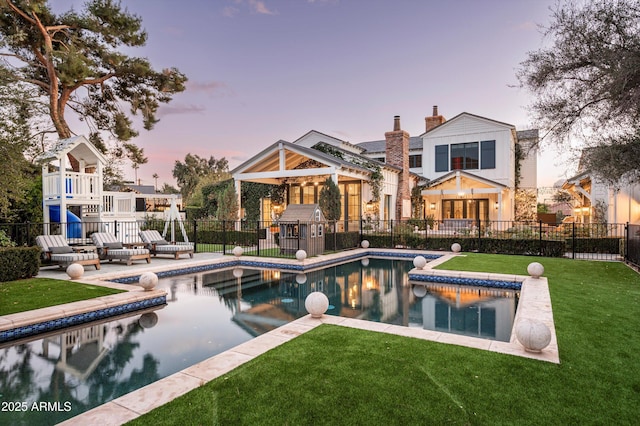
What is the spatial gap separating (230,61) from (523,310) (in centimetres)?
1878

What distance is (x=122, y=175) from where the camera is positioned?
2988 centimetres

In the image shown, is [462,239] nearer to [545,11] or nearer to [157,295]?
[545,11]

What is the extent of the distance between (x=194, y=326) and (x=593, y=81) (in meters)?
9.40

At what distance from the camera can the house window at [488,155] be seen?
80.3 ft

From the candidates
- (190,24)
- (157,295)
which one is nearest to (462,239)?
(157,295)

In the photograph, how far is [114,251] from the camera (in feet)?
38.7

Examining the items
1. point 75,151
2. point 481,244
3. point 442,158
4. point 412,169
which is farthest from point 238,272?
point 412,169

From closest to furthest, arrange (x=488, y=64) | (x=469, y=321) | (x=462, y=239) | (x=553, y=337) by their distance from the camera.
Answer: (x=553, y=337), (x=469, y=321), (x=462, y=239), (x=488, y=64)

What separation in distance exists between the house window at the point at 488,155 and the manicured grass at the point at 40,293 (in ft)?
77.5

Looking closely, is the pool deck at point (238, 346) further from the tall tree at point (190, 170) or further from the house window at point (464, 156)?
the tall tree at point (190, 170)

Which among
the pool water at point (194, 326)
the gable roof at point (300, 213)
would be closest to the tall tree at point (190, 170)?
the gable roof at point (300, 213)

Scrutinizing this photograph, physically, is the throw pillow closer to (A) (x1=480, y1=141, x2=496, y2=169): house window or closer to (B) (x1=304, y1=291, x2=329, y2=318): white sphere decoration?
(B) (x1=304, y1=291, x2=329, y2=318): white sphere decoration

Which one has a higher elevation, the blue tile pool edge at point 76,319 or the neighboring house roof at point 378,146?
the neighboring house roof at point 378,146

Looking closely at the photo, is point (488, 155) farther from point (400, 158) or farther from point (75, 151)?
point (75, 151)
